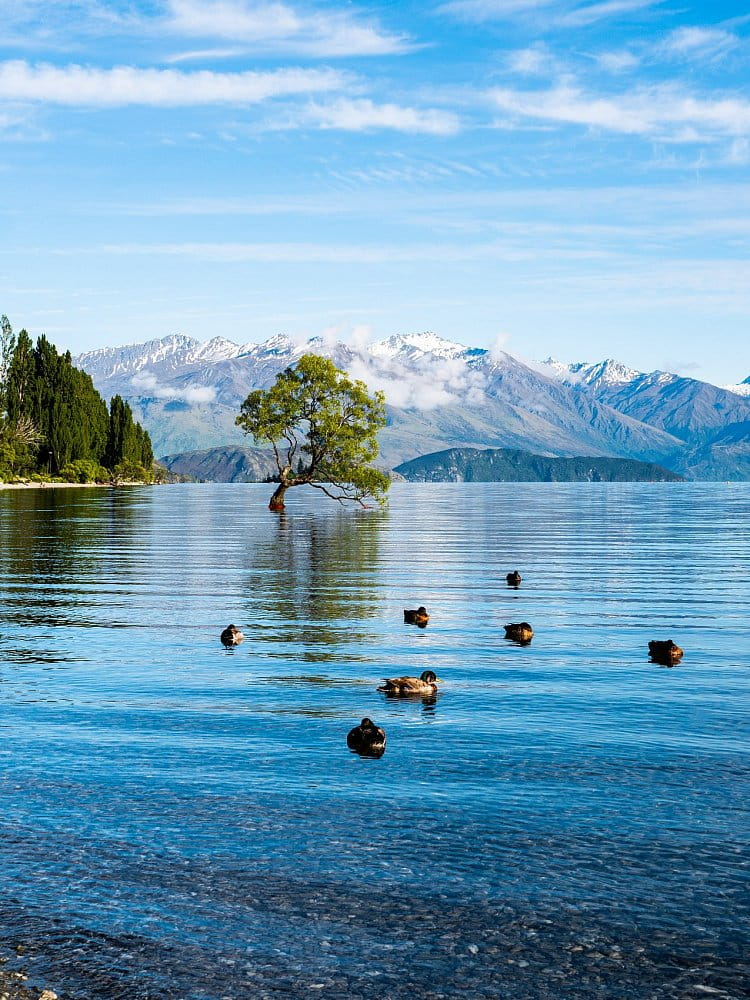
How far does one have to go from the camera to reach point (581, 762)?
1822 centimetres

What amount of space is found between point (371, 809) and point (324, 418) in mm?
102209

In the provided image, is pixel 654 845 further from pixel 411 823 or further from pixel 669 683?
pixel 669 683

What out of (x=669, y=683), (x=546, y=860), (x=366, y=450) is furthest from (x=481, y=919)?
(x=366, y=450)

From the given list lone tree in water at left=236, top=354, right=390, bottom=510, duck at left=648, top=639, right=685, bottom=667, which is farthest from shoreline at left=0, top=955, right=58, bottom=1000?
lone tree in water at left=236, top=354, right=390, bottom=510

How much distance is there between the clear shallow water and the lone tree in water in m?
80.3

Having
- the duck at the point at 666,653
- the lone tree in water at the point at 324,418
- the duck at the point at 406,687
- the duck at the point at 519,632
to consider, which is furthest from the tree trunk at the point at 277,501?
the duck at the point at 406,687

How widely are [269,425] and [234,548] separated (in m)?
47.1

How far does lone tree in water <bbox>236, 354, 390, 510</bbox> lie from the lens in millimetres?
116750

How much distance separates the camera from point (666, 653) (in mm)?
28359

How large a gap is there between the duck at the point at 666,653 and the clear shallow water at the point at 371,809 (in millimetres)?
400

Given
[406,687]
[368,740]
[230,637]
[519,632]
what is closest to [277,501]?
[519,632]

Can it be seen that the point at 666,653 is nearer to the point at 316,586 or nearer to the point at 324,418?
the point at 316,586

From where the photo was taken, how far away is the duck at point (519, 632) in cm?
3222

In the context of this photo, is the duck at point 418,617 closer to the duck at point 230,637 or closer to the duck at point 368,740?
the duck at point 230,637
